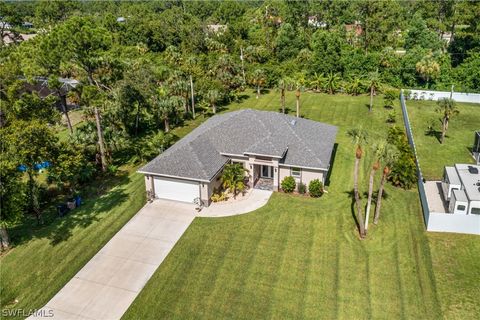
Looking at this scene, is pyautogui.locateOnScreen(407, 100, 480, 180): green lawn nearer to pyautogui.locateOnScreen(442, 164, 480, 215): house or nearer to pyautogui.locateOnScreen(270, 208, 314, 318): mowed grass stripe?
pyautogui.locateOnScreen(442, 164, 480, 215): house

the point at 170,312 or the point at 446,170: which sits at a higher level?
the point at 446,170

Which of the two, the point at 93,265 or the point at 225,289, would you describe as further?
the point at 93,265

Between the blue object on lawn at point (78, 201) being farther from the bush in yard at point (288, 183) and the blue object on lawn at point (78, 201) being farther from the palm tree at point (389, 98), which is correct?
the palm tree at point (389, 98)

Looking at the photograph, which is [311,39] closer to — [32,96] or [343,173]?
[343,173]

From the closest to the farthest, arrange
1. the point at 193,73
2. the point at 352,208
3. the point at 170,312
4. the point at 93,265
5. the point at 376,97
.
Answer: the point at 170,312 < the point at 93,265 < the point at 352,208 < the point at 193,73 < the point at 376,97

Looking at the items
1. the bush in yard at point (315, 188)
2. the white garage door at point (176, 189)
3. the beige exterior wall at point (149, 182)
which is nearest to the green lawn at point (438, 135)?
the bush in yard at point (315, 188)

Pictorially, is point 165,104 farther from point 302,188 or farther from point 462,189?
point 462,189

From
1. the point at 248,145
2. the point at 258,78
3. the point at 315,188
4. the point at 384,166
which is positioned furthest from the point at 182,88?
the point at 384,166

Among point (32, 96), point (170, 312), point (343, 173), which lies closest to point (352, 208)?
point (343, 173)
